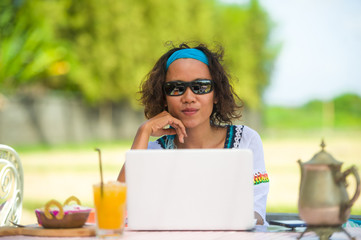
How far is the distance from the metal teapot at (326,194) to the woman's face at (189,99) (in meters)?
0.87

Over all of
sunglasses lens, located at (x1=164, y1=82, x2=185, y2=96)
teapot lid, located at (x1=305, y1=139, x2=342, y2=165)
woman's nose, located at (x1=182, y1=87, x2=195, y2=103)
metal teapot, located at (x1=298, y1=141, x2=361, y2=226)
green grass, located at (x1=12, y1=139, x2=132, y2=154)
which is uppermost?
sunglasses lens, located at (x1=164, y1=82, x2=185, y2=96)

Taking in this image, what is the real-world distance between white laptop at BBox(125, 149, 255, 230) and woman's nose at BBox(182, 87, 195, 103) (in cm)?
72

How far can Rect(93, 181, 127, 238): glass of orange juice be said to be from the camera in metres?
1.37

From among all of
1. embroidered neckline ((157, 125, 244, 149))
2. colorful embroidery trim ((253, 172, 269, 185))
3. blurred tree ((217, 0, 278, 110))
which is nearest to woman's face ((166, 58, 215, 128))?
embroidered neckline ((157, 125, 244, 149))

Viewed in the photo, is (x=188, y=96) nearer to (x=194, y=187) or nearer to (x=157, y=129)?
(x=157, y=129)

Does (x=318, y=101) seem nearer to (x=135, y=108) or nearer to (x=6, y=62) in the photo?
(x=135, y=108)

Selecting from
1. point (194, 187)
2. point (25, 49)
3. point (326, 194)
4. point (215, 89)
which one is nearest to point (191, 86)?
point (215, 89)

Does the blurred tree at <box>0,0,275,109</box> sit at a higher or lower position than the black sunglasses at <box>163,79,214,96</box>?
higher

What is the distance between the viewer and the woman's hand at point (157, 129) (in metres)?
2.06

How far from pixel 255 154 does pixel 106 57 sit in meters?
22.4

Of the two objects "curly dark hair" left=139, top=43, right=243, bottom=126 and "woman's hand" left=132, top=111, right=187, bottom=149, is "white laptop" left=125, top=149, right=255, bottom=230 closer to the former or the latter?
"woman's hand" left=132, top=111, right=187, bottom=149

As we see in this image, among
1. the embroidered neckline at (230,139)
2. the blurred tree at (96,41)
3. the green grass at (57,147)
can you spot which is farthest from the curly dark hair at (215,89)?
the blurred tree at (96,41)

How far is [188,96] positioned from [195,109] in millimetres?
105

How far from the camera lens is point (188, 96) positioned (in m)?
2.11
